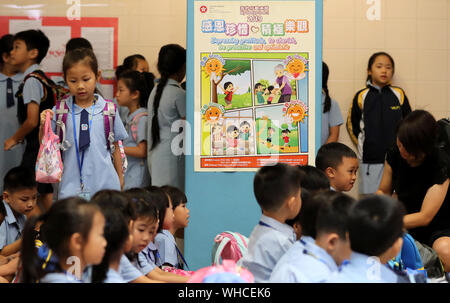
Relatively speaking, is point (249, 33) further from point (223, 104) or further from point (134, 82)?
point (134, 82)

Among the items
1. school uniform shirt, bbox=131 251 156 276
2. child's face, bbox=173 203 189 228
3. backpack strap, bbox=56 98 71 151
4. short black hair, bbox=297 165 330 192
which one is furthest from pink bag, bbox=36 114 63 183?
short black hair, bbox=297 165 330 192

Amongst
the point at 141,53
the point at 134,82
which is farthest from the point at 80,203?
the point at 141,53

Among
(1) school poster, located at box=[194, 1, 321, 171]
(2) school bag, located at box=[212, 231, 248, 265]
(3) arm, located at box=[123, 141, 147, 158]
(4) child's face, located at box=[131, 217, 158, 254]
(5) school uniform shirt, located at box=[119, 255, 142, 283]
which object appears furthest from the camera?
(3) arm, located at box=[123, 141, 147, 158]

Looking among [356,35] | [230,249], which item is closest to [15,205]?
[230,249]

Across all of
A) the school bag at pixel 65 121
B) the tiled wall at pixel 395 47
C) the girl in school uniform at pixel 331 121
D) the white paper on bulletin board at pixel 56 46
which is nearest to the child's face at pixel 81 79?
the school bag at pixel 65 121

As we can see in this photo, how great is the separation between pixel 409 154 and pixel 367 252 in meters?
1.62

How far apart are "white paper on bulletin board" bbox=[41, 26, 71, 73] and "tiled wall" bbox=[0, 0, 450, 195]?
0.15 m

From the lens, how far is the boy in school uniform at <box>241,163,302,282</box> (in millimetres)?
2559

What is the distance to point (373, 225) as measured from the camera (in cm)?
212

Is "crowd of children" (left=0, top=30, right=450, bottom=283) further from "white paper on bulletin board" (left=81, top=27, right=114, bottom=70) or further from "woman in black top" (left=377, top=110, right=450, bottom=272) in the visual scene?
"white paper on bulletin board" (left=81, top=27, right=114, bottom=70)

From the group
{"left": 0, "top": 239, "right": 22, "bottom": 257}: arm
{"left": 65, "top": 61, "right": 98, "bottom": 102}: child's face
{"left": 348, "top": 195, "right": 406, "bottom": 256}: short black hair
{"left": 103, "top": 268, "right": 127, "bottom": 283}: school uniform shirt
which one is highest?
{"left": 65, "top": 61, "right": 98, "bottom": 102}: child's face

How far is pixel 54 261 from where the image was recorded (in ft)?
7.20

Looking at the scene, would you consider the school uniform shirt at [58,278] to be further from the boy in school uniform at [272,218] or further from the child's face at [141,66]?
the child's face at [141,66]

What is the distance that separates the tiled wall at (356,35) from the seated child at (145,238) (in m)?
2.87
